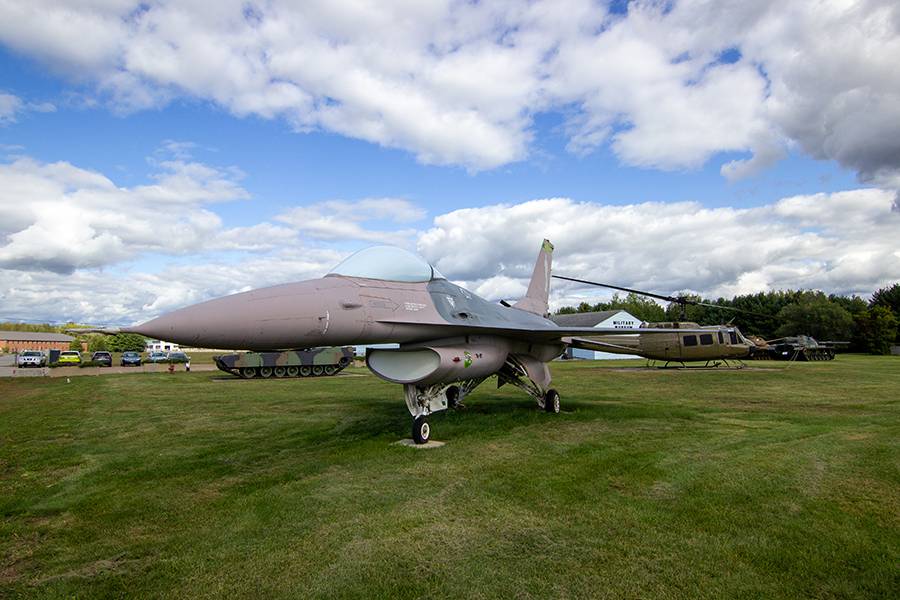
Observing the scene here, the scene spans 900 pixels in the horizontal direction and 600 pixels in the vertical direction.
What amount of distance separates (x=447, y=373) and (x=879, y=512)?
15.3 ft

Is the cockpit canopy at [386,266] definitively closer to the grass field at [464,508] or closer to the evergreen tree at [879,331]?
the grass field at [464,508]

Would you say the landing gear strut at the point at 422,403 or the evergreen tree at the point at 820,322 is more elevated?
the evergreen tree at the point at 820,322

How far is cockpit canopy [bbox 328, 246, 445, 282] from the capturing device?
6.41 m

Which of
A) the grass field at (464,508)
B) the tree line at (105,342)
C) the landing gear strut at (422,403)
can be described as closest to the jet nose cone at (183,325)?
the grass field at (464,508)

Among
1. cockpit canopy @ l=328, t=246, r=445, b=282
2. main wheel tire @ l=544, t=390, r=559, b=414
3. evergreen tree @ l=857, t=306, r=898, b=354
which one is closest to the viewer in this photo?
cockpit canopy @ l=328, t=246, r=445, b=282

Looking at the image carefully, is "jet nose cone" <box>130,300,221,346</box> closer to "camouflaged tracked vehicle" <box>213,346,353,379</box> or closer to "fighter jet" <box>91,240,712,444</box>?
"fighter jet" <box>91,240,712,444</box>

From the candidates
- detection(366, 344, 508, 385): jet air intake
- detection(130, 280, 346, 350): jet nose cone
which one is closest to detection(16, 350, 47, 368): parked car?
detection(366, 344, 508, 385): jet air intake

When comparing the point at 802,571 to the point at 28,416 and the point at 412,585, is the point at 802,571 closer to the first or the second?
the point at 412,585

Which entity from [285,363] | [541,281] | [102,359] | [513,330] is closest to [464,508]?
[513,330]

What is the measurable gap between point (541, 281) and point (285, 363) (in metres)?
14.9

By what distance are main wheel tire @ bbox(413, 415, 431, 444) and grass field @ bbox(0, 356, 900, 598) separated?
1.27 feet

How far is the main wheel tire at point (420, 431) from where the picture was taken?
23.0 feet

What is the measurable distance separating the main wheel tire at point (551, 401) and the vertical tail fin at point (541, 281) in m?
2.81

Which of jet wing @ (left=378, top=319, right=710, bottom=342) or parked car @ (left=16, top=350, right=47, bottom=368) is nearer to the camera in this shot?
jet wing @ (left=378, top=319, right=710, bottom=342)
